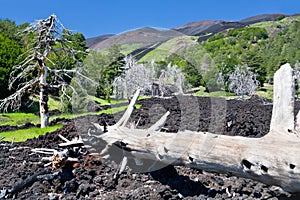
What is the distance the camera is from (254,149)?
367 cm

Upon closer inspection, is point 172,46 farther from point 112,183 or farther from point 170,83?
point 170,83

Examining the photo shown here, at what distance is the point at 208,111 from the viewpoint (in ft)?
46.2

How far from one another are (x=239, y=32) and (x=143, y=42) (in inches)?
5252

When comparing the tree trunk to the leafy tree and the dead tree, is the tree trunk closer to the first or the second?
the leafy tree

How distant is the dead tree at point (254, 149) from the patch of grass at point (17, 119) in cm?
1358

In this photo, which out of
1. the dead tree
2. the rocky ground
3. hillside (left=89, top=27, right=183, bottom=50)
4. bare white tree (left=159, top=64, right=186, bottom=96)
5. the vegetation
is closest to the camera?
the dead tree

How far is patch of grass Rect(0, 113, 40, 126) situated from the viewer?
1761 cm

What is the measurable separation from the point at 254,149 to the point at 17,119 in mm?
17052

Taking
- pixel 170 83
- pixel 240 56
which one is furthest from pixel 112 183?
pixel 240 56

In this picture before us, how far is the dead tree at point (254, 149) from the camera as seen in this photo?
342cm

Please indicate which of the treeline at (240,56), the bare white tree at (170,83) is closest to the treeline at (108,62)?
the treeline at (240,56)

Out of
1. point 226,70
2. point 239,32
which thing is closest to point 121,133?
point 226,70

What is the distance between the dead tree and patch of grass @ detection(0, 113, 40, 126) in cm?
1358

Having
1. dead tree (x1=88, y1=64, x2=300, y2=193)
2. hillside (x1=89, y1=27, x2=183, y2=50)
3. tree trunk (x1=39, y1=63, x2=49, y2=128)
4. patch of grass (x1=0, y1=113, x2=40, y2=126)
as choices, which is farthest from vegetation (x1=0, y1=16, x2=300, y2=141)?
dead tree (x1=88, y1=64, x2=300, y2=193)
